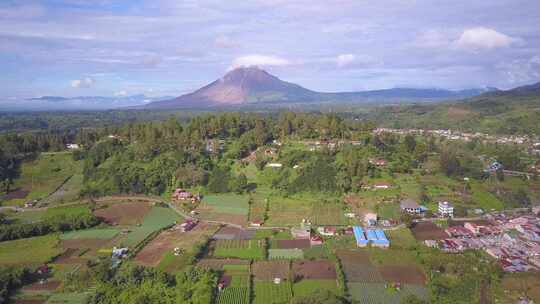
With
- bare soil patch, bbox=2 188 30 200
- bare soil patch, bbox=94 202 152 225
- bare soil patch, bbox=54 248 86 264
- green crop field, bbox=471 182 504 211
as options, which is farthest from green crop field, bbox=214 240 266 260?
bare soil patch, bbox=2 188 30 200

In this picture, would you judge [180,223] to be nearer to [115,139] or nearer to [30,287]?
[30,287]

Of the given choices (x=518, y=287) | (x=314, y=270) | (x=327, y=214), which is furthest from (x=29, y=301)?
(x=518, y=287)

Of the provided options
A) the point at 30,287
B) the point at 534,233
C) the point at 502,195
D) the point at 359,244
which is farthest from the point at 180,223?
the point at 502,195

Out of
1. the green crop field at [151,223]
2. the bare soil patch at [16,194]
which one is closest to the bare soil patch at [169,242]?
the green crop field at [151,223]

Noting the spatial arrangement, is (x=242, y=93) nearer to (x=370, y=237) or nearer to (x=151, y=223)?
(x=151, y=223)

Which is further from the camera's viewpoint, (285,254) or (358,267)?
(285,254)
